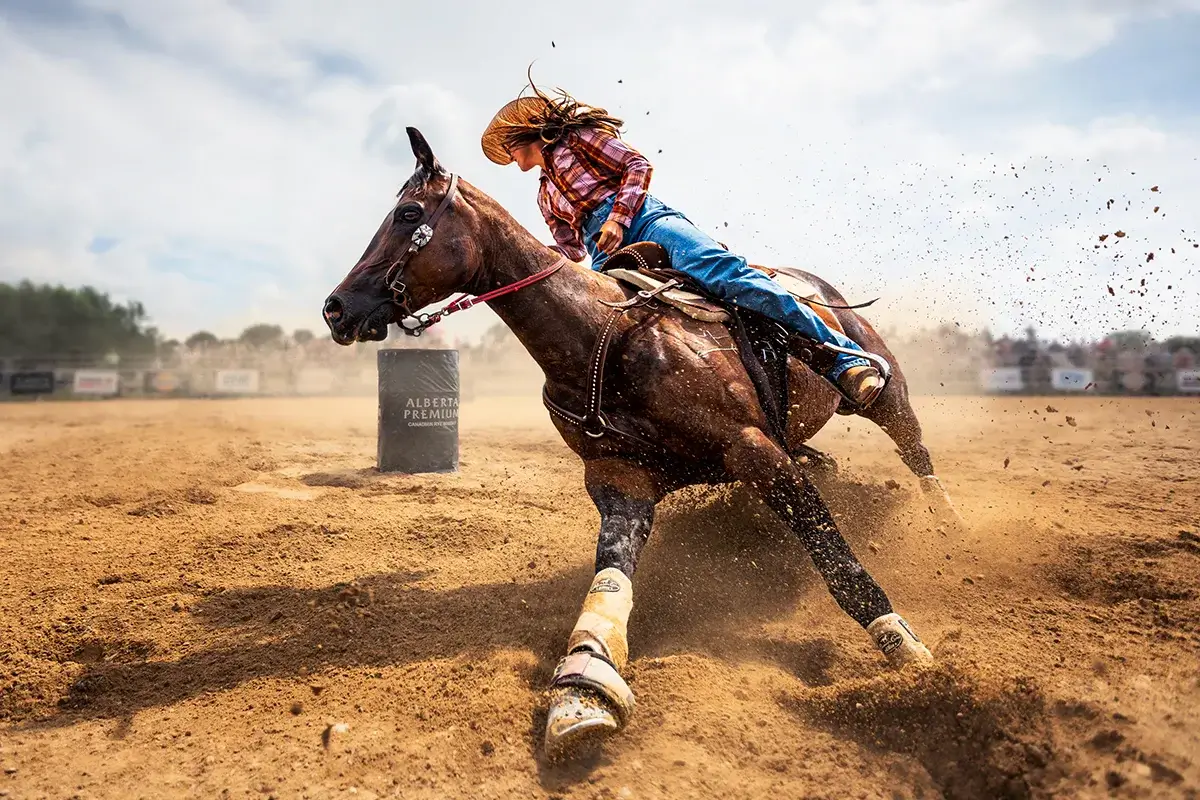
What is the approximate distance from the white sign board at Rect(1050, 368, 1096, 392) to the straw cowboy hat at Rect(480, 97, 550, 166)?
2589 cm

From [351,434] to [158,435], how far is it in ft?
10.1

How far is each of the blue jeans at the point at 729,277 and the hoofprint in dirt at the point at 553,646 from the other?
1404 mm

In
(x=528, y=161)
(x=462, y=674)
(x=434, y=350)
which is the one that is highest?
(x=528, y=161)

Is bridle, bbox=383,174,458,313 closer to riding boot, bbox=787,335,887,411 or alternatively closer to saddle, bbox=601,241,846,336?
saddle, bbox=601,241,846,336

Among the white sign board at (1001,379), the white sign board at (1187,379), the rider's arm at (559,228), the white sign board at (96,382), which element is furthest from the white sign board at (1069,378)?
the white sign board at (96,382)

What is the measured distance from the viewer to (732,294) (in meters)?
3.73

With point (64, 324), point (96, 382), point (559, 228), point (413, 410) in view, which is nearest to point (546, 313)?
point (559, 228)

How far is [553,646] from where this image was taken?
11.2ft

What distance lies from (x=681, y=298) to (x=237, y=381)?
33.6 metres

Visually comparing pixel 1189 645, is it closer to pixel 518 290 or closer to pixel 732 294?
pixel 732 294

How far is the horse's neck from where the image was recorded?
3.44m

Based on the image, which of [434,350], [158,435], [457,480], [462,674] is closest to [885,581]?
[462,674]

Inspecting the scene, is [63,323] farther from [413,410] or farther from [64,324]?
[413,410]

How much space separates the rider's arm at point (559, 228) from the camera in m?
4.45
